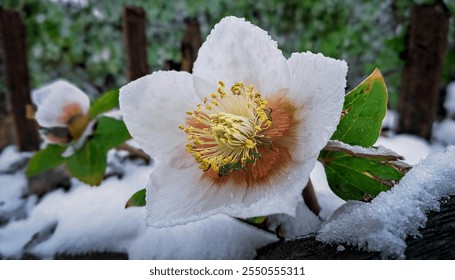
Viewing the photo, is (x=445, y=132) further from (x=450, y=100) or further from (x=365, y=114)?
A: (x=365, y=114)

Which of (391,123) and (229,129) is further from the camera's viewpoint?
(391,123)

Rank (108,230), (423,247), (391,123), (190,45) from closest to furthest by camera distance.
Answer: (423,247), (108,230), (190,45), (391,123)

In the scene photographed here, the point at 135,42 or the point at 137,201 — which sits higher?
the point at 135,42

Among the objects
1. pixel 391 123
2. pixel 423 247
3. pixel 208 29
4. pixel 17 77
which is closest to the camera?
pixel 423 247

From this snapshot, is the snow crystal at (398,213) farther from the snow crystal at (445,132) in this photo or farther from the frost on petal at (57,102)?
the snow crystal at (445,132)

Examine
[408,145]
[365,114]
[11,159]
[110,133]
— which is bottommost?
[11,159]

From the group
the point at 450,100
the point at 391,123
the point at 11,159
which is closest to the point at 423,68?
the point at 391,123

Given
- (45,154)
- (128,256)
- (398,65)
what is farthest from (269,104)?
(398,65)
